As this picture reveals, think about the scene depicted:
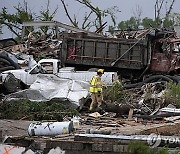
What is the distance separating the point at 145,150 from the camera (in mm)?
7688

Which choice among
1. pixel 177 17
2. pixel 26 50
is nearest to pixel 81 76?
pixel 26 50

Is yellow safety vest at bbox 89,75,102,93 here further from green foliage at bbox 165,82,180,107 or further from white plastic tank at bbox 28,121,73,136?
white plastic tank at bbox 28,121,73,136

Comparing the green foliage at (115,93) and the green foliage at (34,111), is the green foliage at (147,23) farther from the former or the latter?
the green foliage at (34,111)

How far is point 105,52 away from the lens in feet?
75.0

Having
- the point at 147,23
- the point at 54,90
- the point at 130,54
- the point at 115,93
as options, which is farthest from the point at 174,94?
the point at 147,23

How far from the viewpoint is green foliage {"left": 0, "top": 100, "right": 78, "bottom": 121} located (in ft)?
49.1

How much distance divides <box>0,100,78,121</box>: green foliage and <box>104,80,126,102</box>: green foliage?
7.03 feet

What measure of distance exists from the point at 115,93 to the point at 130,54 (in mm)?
5290

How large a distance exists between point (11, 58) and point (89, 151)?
46.5ft

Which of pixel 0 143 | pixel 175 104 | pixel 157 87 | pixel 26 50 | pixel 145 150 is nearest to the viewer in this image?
pixel 145 150

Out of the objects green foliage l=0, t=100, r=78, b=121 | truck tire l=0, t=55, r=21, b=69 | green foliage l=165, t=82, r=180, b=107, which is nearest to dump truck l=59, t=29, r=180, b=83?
truck tire l=0, t=55, r=21, b=69

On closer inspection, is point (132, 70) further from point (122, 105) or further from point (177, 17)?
point (177, 17)

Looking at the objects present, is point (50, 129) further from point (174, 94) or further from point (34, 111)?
point (174, 94)

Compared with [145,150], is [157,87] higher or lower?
lower
